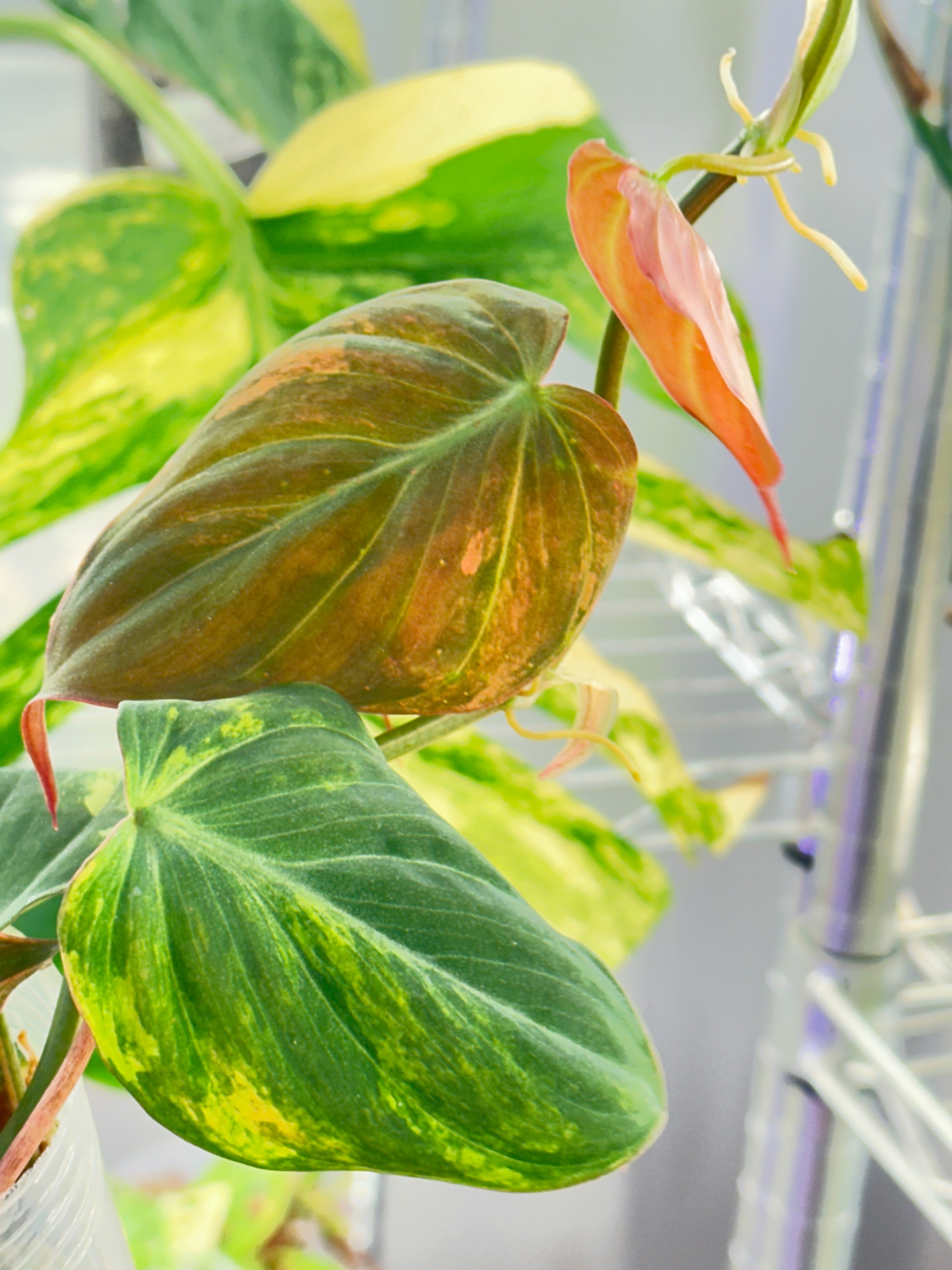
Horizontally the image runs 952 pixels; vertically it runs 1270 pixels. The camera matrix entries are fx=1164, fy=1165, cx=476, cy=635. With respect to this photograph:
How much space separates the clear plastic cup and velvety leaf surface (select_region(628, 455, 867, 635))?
7.8 inches

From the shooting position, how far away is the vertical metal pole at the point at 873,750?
45 centimetres

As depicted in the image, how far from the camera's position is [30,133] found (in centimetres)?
75

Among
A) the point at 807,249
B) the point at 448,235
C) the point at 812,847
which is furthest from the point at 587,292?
the point at 807,249

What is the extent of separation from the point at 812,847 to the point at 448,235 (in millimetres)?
368

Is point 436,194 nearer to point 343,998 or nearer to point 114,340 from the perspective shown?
point 114,340

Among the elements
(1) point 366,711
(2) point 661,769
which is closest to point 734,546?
(2) point 661,769

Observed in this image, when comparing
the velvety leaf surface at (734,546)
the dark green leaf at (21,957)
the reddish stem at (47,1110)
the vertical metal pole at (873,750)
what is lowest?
the vertical metal pole at (873,750)

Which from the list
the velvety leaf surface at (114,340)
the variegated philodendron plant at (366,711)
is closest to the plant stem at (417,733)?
the variegated philodendron plant at (366,711)

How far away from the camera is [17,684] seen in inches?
10.1

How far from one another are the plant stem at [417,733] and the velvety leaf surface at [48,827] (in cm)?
4

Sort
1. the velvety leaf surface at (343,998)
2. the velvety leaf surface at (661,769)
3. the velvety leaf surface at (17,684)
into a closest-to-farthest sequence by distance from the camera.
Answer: the velvety leaf surface at (343,998) < the velvety leaf surface at (17,684) < the velvety leaf surface at (661,769)

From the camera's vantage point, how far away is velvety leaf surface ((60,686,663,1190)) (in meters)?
0.12

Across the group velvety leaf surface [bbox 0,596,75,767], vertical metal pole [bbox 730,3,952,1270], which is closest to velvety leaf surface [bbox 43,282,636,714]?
velvety leaf surface [bbox 0,596,75,767]

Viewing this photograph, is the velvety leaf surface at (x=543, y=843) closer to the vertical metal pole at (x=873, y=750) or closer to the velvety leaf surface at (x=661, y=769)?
the velvety leaf surface at (x=661, y=769)
